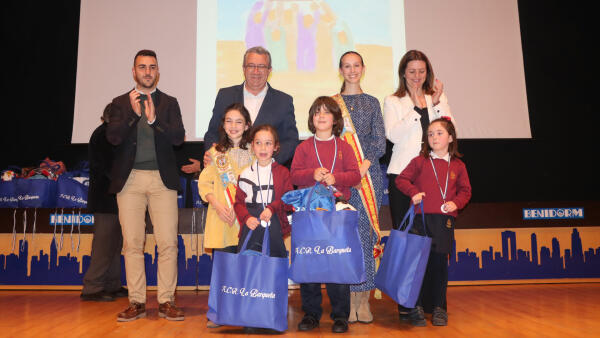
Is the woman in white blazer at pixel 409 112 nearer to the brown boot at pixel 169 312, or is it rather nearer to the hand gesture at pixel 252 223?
the hand gesture at pixel 252 223

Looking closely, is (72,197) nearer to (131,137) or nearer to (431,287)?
(131,137)

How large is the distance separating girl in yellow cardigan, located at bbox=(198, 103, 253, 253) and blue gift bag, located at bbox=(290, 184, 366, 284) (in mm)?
464

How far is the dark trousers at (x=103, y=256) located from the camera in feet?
12.3

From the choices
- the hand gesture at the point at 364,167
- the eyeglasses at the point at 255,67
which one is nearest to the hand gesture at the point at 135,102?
the eyeglasses at the point at 255,67

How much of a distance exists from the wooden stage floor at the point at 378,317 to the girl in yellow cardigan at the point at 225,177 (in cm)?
51

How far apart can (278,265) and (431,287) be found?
3.30ft

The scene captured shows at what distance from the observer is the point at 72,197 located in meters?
4.36

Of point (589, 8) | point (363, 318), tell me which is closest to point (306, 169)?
point (363, 318)

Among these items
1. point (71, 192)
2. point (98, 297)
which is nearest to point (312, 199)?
point (98, 297)

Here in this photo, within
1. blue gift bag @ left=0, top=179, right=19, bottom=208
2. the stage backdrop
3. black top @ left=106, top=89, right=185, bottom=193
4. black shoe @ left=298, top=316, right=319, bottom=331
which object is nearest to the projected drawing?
the stage backdrop

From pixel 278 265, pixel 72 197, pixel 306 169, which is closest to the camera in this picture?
pixel 278 265

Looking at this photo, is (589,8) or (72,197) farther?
(589,8)

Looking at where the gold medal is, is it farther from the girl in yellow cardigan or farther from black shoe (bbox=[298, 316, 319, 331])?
black shoe (bbox=[298, 316, 319, 331])

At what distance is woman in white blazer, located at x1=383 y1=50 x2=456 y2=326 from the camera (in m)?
2.90
